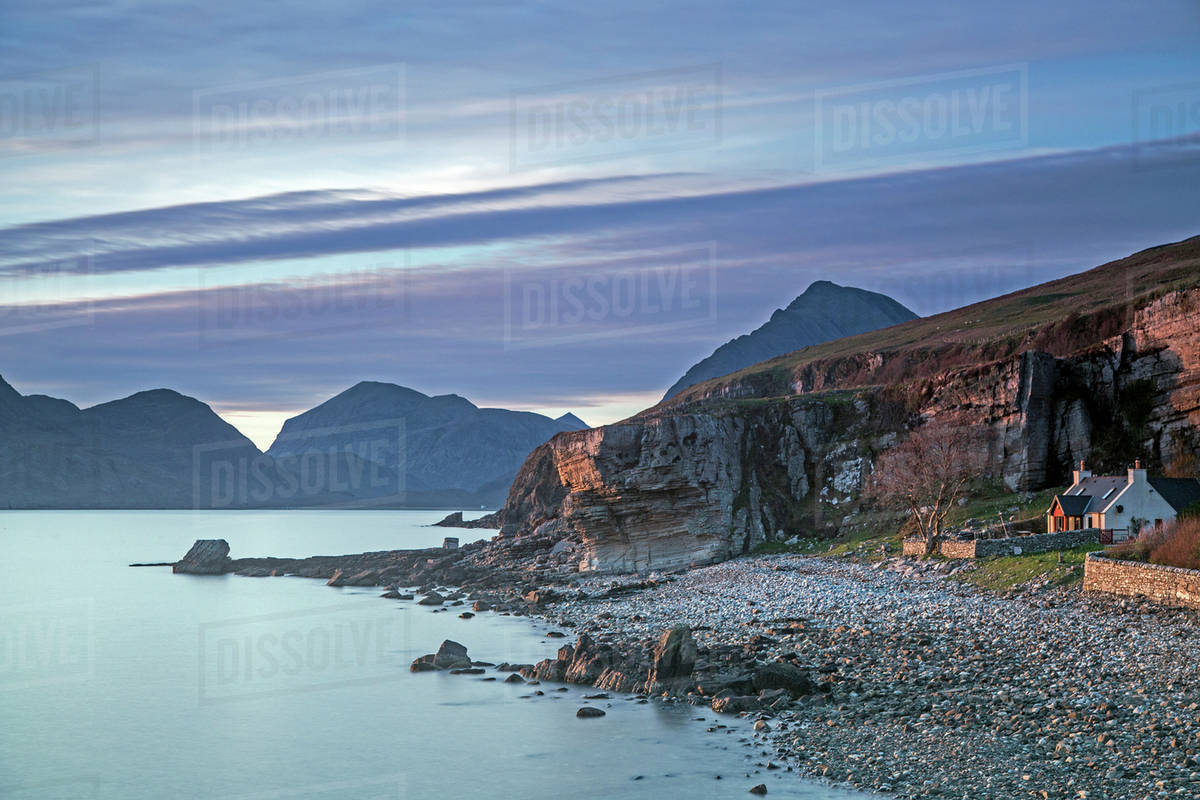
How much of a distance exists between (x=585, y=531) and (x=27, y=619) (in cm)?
4152

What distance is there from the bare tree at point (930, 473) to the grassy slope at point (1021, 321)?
881 inches

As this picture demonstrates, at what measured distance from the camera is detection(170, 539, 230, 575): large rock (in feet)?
337

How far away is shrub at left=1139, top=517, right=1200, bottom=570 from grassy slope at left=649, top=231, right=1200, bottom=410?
145ft

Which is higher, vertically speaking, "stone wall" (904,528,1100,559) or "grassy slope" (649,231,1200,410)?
"grassy slope" (649,231,1200,410)

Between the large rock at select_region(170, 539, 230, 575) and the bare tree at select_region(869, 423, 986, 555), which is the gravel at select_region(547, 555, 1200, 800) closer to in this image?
the bare tree at select_region(869, 423, 986, 555)

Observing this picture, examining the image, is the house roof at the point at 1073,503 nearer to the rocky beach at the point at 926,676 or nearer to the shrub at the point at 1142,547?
the rocky beach at the point at 926,676

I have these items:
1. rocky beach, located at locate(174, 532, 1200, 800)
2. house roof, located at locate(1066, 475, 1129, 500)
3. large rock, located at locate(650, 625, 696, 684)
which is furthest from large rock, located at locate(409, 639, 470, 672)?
house roof, located at locate(1066, 475, 1129, 500)

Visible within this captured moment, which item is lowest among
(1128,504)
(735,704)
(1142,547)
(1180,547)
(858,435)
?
(735,704)

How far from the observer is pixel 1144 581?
100 ft

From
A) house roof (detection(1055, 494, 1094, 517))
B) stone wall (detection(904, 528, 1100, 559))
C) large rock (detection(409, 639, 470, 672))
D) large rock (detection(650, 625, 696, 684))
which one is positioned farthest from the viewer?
house roof (detection(1055, 494, 1094, 517))

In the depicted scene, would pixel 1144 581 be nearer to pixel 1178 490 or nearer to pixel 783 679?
pixel 783 679

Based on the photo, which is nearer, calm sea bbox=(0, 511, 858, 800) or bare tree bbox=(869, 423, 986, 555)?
calm sea bbox=(0, 511, 858, 800)

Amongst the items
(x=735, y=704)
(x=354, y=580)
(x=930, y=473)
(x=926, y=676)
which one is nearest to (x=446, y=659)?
(x=735, y=704)

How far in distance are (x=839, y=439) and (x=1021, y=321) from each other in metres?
47.4
